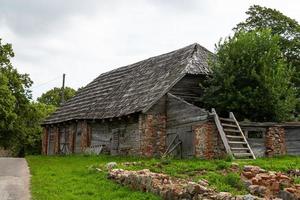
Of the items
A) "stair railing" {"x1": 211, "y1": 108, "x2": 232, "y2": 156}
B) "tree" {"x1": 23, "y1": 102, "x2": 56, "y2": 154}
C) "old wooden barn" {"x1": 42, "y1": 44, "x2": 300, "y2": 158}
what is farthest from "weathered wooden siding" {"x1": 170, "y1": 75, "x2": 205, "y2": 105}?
"tree" {"x1": 23, "y1": 102, "x2": 56, "y2": 154}

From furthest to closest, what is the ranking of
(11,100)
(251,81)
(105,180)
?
(11,100), (251,81), (105,180)

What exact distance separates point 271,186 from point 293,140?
13.7 metres

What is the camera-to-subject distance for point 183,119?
26.9 metres

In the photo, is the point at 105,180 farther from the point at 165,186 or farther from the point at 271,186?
the point at 271,186

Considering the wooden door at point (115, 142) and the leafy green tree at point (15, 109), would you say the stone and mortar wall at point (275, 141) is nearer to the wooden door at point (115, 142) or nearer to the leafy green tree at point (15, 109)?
the wooden door at point (115, 142)

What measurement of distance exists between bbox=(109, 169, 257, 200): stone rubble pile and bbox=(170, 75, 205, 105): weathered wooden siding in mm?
13240

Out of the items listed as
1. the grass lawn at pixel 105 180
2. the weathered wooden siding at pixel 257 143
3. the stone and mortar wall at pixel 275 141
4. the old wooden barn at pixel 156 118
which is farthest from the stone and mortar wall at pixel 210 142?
the grass lawn at pixel 105 180

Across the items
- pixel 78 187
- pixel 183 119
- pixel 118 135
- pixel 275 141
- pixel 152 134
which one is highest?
pixel 183 119

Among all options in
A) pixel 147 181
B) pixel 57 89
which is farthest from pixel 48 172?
pixel 57 89

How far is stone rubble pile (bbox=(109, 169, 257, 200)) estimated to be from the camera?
11.3 meters

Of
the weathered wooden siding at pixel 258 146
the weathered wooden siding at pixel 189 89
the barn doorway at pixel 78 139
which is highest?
the weathered wooden siding at pixel 189 89

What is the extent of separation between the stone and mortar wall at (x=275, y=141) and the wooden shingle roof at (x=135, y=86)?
238 inches

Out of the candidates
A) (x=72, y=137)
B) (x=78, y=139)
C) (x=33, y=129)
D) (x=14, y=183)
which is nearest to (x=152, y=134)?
(x=78, y=139)

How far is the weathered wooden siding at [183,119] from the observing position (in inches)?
1007
